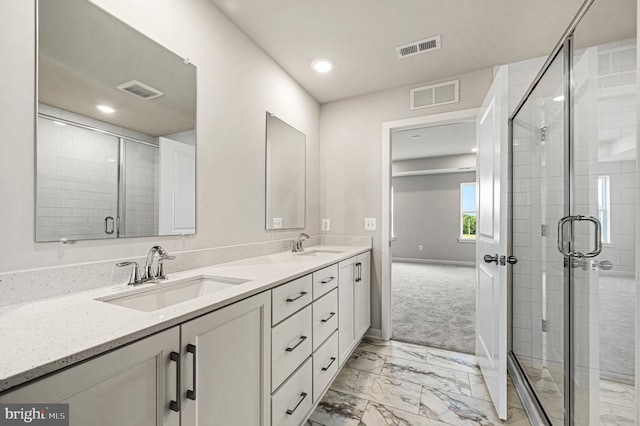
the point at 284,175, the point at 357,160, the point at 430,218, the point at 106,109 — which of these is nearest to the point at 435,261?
the point at 430,218

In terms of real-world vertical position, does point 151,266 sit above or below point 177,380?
above

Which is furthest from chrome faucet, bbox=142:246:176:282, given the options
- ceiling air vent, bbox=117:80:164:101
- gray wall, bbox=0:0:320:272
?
ceiling air vent, bbox=117:80:164:101

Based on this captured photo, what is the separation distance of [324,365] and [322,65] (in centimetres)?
Result: 229

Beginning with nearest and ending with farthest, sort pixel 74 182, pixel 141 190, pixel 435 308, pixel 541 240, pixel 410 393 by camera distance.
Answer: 1. pixel 74 182
2. pixel 141 190
3. pixel 410 393
4. pixel 541 240
5. pixel 435 308

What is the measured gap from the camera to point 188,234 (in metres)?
1.56

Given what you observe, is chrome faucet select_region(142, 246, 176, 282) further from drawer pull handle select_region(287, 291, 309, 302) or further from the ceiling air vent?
the ceiling air vent

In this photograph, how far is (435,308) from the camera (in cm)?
379

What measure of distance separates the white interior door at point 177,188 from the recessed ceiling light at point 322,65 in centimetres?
137

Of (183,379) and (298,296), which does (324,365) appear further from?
(183,379)

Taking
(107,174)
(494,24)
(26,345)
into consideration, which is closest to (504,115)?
(494,24)

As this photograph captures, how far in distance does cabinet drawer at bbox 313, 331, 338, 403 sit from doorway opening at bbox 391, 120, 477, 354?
2167mm

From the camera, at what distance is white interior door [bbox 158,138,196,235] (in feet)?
4.72

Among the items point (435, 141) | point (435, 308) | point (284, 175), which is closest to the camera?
point (284, 175)

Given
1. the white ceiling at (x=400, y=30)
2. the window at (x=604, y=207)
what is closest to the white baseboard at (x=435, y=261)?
the white ceiling at (x=400, y=30)
